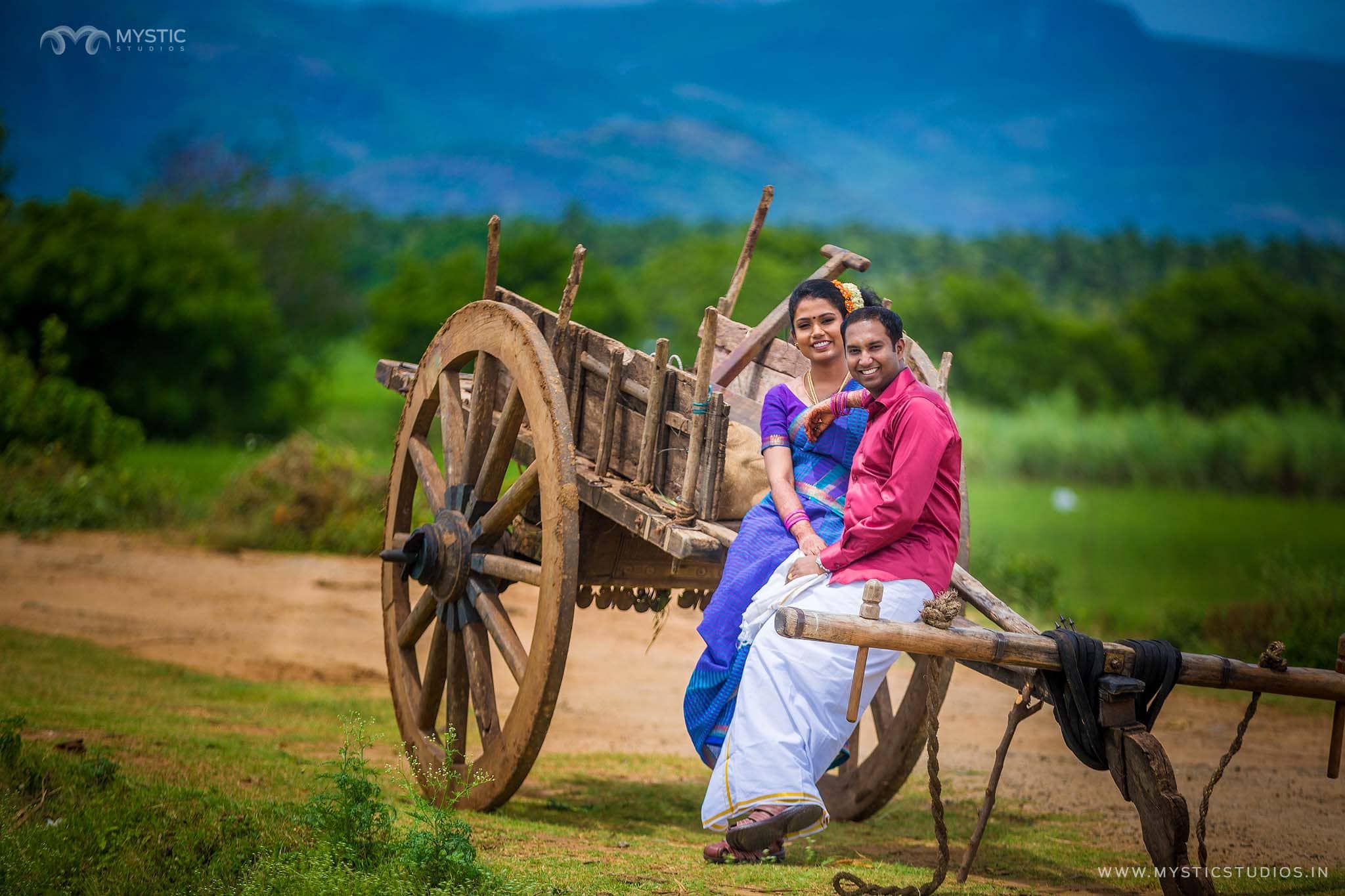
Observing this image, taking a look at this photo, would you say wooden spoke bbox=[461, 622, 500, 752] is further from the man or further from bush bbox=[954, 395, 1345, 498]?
bush bbox=[954, 395, 1345, 498]

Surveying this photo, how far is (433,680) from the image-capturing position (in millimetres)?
4809

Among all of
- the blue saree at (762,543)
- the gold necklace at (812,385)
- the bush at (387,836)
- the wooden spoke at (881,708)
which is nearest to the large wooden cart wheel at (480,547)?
the bush at (387,836)

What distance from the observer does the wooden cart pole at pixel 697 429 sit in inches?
151

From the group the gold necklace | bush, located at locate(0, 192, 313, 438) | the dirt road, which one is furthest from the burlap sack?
bush, located at locate(0, 192, 313, 438)

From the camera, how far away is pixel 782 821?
3621 mm

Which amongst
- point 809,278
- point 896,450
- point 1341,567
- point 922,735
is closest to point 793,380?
point 809,278

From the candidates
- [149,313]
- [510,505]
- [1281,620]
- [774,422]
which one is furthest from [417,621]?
[149,313]

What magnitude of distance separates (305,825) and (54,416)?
435 inches

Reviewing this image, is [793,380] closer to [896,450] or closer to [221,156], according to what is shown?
[896,450]

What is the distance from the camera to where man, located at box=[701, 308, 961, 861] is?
3.60m

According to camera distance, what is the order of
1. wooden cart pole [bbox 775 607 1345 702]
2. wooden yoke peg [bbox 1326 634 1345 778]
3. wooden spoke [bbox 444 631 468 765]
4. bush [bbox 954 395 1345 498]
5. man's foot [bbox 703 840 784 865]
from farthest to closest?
bush [bbox 954 395 1345 498] → wooden spoke [bbox 444 631 468 765] → man's foot [bbox 703 840 784 865] → wooden yoke peg [bbox 1326 634 1345 778] → wooden cart pole [bbox 775 607 1345 702]

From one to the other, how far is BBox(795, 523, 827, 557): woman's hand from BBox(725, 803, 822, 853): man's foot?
2.43ft

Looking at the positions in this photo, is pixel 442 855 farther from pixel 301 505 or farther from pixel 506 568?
pixel 301 505

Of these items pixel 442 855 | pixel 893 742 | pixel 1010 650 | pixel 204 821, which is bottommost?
pixel 204 821
